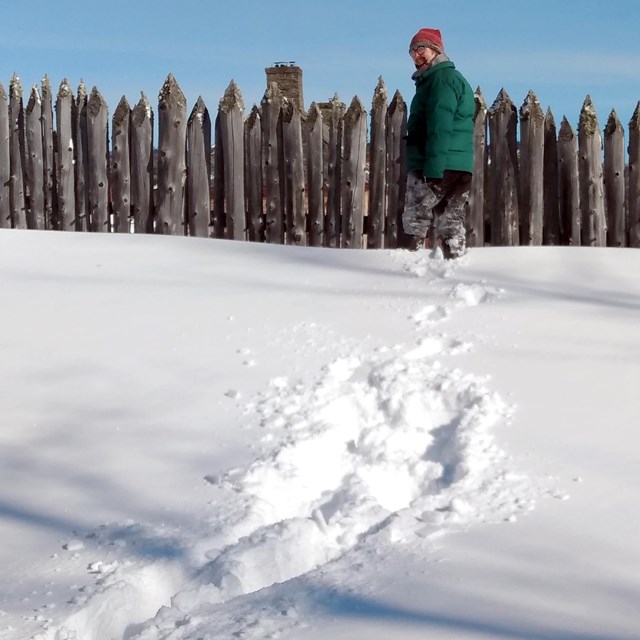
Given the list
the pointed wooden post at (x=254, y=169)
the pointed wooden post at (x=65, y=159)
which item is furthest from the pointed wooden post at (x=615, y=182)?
the pointed wooden post at (x=65, y=159)

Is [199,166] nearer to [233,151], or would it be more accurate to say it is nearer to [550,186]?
[233,151]

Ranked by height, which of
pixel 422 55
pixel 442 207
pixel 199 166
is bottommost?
pixel 442 207

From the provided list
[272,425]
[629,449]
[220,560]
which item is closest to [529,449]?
[629,449]

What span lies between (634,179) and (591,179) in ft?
1.25

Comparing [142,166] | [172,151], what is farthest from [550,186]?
[142,166]

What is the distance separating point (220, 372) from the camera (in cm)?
378

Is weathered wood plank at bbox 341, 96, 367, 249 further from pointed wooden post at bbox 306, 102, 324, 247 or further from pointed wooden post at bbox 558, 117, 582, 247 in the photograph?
pointed wooden post at bbox 558, 117, 582, 247

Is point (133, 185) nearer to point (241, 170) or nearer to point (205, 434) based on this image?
point (241, 170)

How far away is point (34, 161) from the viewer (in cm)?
791

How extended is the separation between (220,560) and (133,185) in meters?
5.57

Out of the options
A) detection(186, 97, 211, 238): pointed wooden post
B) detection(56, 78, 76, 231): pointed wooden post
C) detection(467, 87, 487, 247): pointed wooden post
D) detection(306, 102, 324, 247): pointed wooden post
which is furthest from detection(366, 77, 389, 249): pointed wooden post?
detection(56, 78, 76, 231): pointed wooden post

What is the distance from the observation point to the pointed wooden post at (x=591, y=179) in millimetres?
6977

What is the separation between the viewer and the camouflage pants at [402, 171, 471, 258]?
5664 mm

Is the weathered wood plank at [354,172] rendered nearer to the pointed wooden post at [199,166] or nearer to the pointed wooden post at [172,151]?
the pointed wooden post at [199,166]
